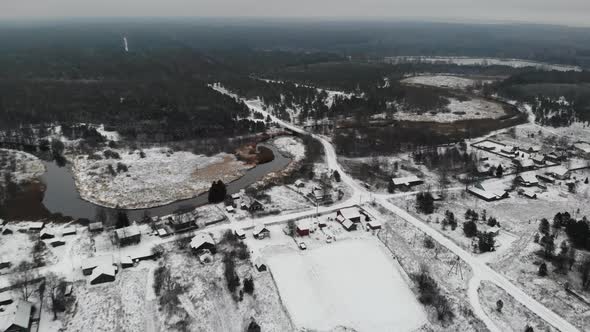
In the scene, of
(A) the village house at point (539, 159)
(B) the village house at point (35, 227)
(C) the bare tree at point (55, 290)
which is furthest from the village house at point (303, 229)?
(A) the village house at point (539, 159)

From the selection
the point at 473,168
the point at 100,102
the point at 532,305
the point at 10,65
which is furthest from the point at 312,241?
the point at 10,65

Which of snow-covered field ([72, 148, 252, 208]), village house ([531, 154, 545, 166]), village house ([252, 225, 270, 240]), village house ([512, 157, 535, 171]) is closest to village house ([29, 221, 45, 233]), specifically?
snow-covered field ([72, 148, 252, 208])

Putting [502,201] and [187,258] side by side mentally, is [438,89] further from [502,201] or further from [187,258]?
[187,258]

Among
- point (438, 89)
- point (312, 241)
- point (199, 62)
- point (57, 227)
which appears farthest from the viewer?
point (199, 62)

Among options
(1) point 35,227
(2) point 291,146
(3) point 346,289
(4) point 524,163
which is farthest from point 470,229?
(1) point 35,227

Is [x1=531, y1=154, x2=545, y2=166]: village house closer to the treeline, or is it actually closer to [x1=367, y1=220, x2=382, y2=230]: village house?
[x1=367, y1=220, x2=382, y2=230]: village house

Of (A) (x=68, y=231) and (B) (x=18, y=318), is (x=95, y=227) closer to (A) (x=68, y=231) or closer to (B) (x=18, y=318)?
(A) (x=68, y=231)
